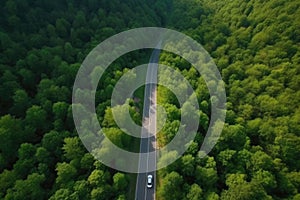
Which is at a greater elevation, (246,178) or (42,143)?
(42,143)

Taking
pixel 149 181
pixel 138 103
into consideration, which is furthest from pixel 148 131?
pixel 149 181

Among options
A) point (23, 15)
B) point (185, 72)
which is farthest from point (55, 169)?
point (23, 15)

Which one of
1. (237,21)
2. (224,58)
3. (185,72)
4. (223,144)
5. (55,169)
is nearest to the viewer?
(55,169)

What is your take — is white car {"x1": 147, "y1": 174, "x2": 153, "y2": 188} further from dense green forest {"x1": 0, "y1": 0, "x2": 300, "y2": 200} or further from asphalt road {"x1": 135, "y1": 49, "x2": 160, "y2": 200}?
dense green forest {"x1": 0, "y1": 0, "x2": 300, "y2": 200}

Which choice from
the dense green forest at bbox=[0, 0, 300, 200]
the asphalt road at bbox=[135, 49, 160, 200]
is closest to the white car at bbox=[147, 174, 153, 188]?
the asphalt road at bbox=[135, 49, 160, 200]

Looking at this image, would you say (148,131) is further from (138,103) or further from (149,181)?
(149,181)

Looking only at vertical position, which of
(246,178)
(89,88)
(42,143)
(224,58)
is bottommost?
(246,178)

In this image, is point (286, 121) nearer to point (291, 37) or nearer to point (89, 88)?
point (291, 37)

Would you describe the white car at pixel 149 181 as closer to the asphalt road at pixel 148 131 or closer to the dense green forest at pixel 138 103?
the asphalt road at pixel 148 131
